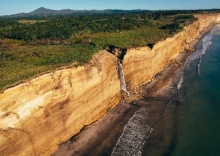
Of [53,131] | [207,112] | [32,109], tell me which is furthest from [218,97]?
[32,109]

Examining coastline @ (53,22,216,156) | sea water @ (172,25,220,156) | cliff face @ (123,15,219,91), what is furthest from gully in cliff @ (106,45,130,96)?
sea water @ (172,25,220,156)

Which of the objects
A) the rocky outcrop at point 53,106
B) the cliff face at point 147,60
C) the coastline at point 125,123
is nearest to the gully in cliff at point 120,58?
the cliff face at point 147,60

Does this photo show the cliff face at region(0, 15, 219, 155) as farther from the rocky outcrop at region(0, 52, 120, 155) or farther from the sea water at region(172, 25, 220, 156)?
the sea water at region(172, 25, 220, 156)

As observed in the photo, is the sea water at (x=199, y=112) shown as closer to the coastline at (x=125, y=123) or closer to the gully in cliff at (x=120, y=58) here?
the coastline at (x=125, y=123)

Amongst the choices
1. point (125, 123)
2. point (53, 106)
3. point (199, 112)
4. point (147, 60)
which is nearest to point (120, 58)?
point (147, 60)

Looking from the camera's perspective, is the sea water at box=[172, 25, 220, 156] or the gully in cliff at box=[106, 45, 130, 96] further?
the gully in cliff at box=[106, 45, 130, 96]

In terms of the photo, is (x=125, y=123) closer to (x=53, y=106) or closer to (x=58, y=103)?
(x=58, y=103)
